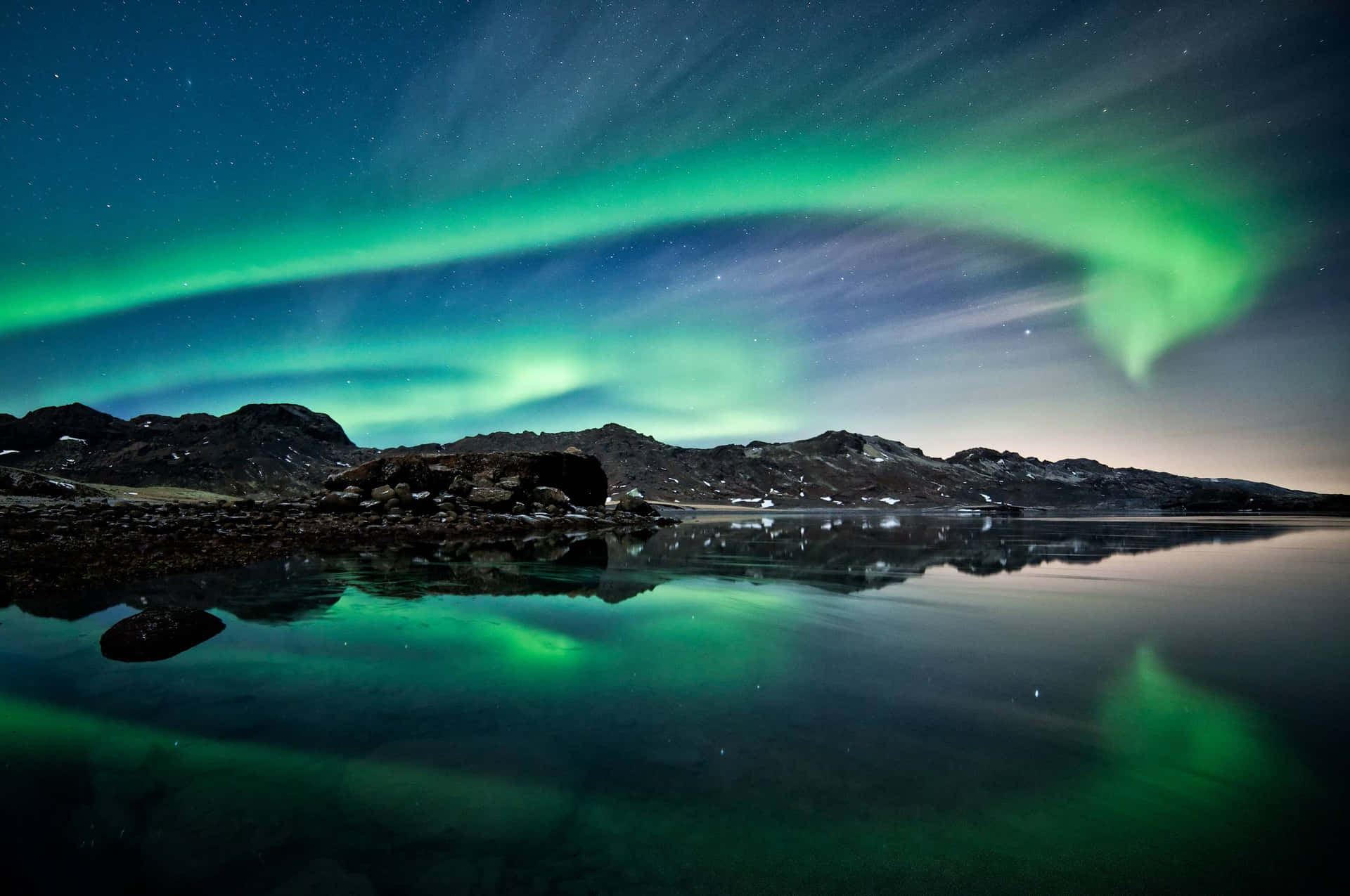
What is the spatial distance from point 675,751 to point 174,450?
222965 mm

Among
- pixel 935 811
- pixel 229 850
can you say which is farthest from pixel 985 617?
pixel 229 850

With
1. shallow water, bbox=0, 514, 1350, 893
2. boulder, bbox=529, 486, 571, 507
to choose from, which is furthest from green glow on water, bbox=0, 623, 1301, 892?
boulder, bbox=529, 486, 571, 507

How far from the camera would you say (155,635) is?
266 inches

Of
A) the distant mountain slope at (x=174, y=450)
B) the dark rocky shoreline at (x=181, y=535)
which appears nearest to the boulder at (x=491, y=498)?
the dark rocky shoreline at (x=181, y=535)

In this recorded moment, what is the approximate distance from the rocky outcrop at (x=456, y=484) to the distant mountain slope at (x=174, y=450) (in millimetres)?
124334

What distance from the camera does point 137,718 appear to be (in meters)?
4.85

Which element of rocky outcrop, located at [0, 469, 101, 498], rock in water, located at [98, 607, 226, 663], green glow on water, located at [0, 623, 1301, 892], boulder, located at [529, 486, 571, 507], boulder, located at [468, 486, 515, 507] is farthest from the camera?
boulder, located at [529, 486, 571, 507]

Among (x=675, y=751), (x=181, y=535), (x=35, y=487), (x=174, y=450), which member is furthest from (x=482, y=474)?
(x=174, y=450)

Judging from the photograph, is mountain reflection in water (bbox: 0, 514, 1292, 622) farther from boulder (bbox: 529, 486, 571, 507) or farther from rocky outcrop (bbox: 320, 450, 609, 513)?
boulder (bbox: 529, 486, 571, 507)

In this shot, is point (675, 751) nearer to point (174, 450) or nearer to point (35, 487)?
point (35, 487)

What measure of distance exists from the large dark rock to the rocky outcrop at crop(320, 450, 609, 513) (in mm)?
44

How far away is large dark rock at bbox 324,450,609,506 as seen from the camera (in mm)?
31938

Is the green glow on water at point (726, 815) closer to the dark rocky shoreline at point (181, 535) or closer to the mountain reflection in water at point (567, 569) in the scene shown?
the mountain reflection in water at point (567, 569)

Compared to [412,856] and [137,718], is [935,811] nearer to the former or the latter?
[412,856]
